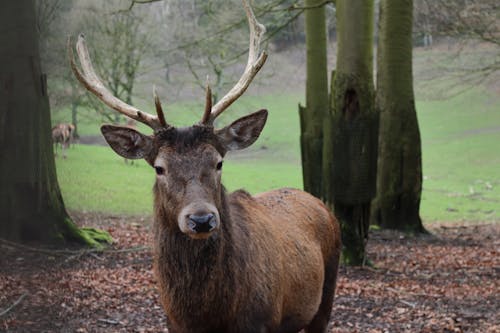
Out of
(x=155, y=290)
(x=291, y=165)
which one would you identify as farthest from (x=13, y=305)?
(x=291, y=165)

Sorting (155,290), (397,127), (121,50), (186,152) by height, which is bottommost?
A: (155,290)

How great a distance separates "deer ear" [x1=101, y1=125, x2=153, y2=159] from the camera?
16.8 ft

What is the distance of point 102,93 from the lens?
5.36 metres

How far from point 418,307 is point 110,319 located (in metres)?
3.52

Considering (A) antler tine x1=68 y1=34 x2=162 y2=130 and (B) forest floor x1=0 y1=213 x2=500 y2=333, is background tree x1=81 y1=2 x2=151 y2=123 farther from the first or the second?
(A) antler tine x1=68 y1=34 x2=162 y2=130

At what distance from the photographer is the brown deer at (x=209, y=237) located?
474cm

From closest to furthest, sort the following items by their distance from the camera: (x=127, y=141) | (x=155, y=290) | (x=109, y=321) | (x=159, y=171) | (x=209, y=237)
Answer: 1. (x=209, y=237)
2. (x=159, y=171)
3. (x=127, y=141)
4. (x=109, y=321)
5. (x=155, y=290)

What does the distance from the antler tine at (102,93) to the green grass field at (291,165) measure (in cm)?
83

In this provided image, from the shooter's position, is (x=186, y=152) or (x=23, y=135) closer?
(x=186, y=152)

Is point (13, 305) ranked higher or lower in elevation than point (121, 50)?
lower

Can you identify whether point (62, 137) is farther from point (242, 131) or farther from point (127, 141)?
point (242, 131)

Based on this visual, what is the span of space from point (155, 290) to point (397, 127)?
7.18m

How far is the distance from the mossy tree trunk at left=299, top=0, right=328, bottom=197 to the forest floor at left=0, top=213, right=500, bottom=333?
2168mm

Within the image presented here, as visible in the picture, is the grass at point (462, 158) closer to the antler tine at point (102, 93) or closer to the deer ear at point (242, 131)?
the deer ear at point (242, 131)
